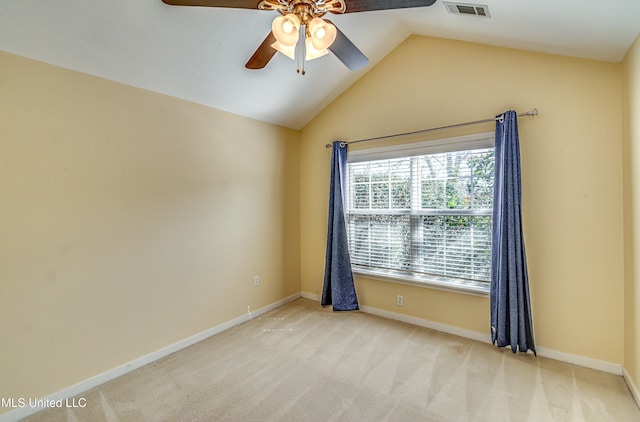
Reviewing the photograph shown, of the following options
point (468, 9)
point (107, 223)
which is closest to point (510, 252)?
point (468, 9)

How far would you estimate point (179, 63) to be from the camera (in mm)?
2250

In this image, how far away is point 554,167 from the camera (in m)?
Result: 2.30

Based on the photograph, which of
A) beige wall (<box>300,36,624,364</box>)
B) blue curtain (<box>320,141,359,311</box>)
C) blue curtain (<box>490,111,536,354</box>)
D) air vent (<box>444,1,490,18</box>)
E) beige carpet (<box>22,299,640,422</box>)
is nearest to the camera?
beige carpet (<box>22,299,640,422</box>)

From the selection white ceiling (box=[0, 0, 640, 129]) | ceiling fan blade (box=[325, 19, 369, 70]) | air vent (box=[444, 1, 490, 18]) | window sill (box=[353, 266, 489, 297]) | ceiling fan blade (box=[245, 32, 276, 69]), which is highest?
air vent (box=[444, 1, 490, 18])

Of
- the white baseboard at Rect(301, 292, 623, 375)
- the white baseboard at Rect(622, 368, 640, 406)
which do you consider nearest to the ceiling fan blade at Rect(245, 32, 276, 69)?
the white baseboard at Rect(301, 292, 623, 375)

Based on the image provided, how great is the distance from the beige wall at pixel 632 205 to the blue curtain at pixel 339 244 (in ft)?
7.42

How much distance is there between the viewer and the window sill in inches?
105

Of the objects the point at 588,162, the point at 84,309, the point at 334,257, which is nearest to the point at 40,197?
the point at 84,309

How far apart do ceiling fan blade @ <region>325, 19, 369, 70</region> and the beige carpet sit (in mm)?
2298

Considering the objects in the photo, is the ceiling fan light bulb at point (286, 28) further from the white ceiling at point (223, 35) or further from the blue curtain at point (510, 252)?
the blue curtain at point (510, 252)

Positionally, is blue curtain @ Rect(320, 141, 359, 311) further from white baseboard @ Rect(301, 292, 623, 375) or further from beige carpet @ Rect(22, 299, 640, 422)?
beige carpet @ Rect(22, 299, 640, 422)

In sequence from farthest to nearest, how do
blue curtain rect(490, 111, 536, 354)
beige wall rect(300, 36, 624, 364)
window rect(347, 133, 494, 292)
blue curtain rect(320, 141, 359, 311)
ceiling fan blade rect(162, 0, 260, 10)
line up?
blue curtain rect(320, 141, 359, 311)
window rect(347, 133, 494, 292)
blue curtain rect(490, 111, 536, 354)
beige wall rect(300, 36, 624, 364)
ceiling fan blade rect(162, 0, 260, 10)

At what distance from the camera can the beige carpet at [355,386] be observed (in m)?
1.77

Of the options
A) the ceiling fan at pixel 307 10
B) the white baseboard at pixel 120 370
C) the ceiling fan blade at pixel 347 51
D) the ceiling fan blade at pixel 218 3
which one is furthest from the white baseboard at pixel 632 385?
the ceiling fan blade at pixel 218 3
